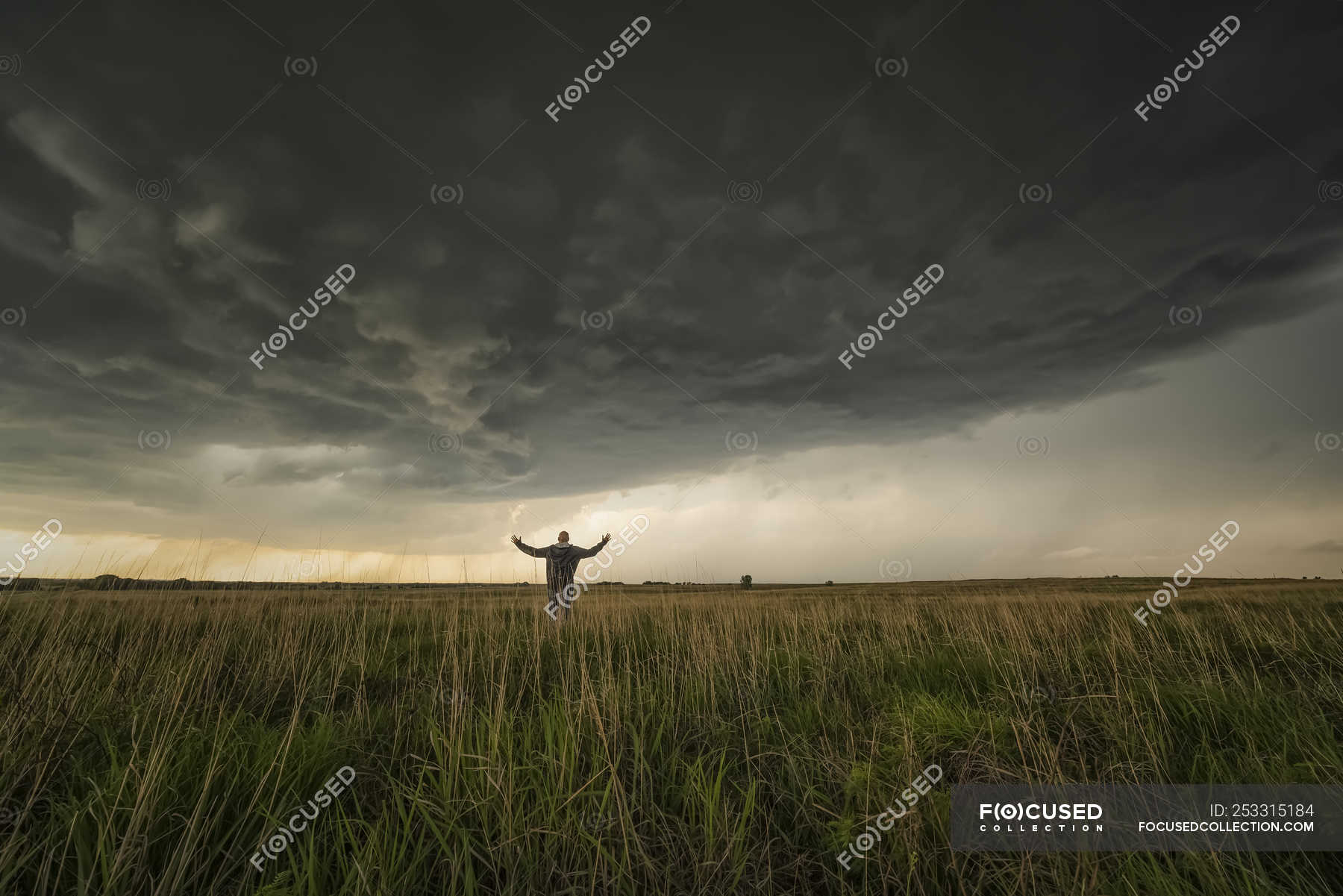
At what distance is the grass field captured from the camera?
307cm

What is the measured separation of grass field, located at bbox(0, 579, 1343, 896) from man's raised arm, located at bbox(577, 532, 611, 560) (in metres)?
4.83

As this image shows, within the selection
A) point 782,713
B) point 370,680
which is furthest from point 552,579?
point 782,713

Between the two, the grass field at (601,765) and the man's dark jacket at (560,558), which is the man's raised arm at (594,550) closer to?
the man's dark jacket at (560,558)

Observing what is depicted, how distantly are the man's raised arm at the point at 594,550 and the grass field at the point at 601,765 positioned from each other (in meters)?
4.83

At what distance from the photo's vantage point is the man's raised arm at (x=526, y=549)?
1225cm

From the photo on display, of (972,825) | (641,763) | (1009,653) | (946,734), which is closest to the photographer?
(972,825)

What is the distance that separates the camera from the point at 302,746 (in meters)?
4.09

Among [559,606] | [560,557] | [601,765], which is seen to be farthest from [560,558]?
[601,765]

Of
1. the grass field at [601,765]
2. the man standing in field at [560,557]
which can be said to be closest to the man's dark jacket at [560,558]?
the man standing in field at [560,557]

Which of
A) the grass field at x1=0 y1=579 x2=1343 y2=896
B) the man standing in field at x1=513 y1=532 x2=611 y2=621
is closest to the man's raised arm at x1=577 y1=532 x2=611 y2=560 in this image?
the man standing in field at x1=513 y1=532 x2=611 y2=621

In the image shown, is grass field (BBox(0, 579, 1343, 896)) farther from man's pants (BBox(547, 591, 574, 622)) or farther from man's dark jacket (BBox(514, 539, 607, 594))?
man's dark jacket (BBox(514, 539, 607, 594))

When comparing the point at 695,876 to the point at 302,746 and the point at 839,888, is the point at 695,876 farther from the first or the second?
the point at 302,746

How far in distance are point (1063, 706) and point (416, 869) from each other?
614cm

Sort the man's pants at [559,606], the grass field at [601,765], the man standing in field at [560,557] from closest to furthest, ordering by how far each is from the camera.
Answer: the grass field at [601,765]
the man's pants at [559,606]
the man standing in field at [560,557]
